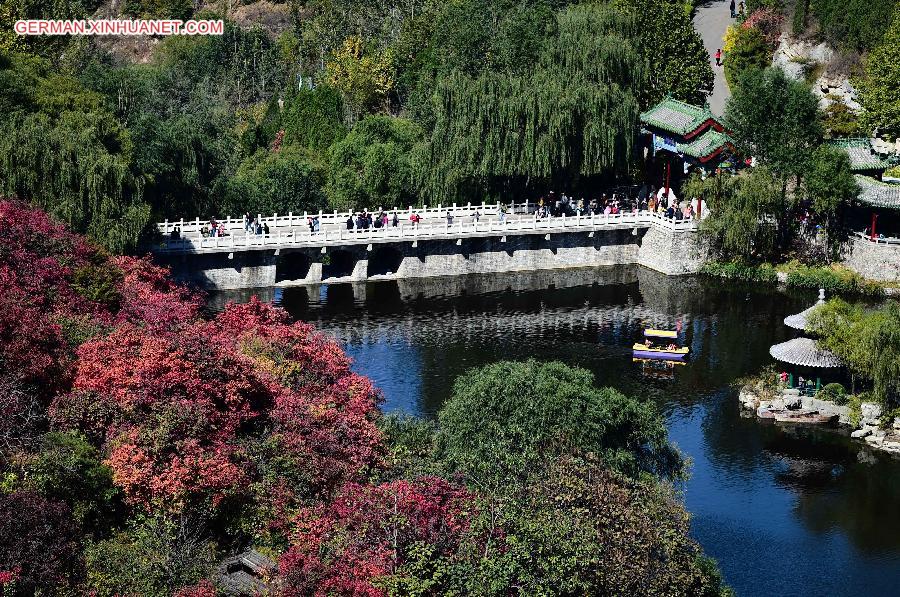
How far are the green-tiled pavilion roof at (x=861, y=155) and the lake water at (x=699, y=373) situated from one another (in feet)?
26.0

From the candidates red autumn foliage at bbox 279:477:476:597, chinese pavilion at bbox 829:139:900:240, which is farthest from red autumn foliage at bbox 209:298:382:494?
chinese pavilion at bbox 829:139:900:240

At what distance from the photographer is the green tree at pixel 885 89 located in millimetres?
76500

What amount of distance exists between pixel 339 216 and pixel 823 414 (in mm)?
29325

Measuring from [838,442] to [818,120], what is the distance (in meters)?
25.4

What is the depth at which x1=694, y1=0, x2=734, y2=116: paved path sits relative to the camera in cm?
9269

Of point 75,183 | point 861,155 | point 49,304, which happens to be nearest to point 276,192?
point 75,183

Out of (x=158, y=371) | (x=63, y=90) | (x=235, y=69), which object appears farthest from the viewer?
(x=235, y=69)

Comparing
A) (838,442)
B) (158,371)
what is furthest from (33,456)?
(838,442)

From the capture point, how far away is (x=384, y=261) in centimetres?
7294

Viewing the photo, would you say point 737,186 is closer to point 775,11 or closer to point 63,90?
point 775,11

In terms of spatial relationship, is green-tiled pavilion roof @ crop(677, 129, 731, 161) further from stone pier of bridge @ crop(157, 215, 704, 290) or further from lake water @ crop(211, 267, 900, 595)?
lake water @ crop(211, 267, 900, 595)

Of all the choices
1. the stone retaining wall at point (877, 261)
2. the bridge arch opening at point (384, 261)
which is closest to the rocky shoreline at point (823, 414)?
the stone retaining wall at point (877, 261)

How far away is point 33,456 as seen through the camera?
34.0 meters

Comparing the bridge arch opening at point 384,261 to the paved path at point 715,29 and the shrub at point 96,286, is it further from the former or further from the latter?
the paved path at point 715,29
